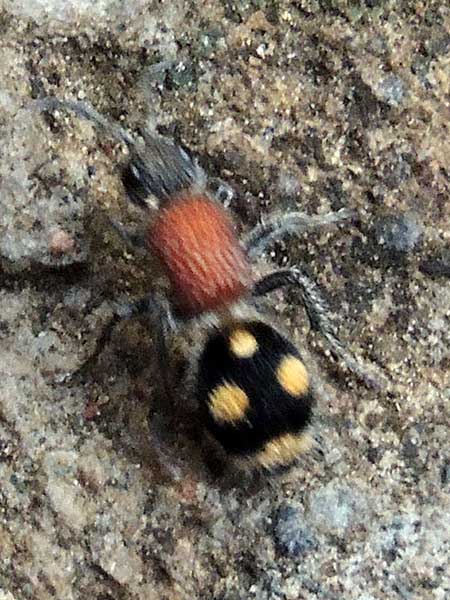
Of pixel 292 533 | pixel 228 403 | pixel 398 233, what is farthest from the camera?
pixel 398 233

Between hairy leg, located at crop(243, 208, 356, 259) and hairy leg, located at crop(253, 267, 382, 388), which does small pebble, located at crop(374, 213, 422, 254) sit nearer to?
hairy leg, located at crop(243, 208, 356, 259)

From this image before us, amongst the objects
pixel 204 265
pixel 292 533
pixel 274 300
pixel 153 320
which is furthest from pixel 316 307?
pixel 292 533

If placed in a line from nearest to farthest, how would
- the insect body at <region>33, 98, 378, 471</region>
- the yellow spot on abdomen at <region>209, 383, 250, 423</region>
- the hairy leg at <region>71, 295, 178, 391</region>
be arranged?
1. the yellow spot on abdomen at <region>209, 383, 250, 423</region>
2. the insect body at <region>33, 98, 378, 471</region>
3. the hairy leg at <region>71, 295, 178, 391</region>

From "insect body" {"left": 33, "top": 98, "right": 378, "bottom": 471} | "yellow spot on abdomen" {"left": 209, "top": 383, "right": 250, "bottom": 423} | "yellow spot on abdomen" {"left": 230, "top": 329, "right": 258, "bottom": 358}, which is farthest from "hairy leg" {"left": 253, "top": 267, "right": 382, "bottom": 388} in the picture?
"yellow spot on abdomen" {"left": 209, "top": 383, "right": 250, "bottom": 423}

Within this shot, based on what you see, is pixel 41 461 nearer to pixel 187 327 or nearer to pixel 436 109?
pixel 187 327

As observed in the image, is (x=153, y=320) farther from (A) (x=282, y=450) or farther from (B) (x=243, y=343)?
(A) (x=282, y=450)
